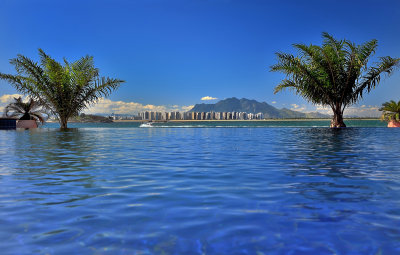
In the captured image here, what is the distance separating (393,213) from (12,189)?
16.9ft

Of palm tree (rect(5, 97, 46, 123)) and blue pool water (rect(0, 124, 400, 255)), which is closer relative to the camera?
blue pool water (rect(0, 124, 400, 255))

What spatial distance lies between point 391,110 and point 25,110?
110ft

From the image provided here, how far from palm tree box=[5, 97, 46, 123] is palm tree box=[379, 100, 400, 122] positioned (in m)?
30.8

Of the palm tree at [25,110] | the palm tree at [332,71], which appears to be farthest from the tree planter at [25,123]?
the palm tree at [332,71]

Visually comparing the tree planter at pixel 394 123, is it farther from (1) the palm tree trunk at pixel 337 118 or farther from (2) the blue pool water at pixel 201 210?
(2) the blue pool water at pixel 201 210

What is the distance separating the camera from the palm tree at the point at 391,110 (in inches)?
1093

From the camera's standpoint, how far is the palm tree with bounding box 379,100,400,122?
1093 inches

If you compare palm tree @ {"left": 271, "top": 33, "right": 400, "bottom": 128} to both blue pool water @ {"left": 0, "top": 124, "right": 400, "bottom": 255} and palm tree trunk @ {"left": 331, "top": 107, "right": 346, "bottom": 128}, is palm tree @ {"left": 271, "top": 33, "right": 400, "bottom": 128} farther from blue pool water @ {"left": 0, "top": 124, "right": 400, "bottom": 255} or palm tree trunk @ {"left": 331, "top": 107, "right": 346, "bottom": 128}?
blue pool water @ {"left": 0, "top": 124, "right": 400, "bottom": 255}

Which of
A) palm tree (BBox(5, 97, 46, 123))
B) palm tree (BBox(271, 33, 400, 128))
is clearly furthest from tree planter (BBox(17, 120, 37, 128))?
palm tree (BBox(271, 33, 400, 128))

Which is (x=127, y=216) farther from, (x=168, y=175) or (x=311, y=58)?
(x=311, y=58)

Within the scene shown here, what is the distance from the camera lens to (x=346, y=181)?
17.9ft

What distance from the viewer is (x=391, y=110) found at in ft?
93.6

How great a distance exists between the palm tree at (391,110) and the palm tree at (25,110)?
101 feet

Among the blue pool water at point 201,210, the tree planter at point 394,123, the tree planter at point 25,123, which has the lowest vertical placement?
the blue pool water at point 201,210
